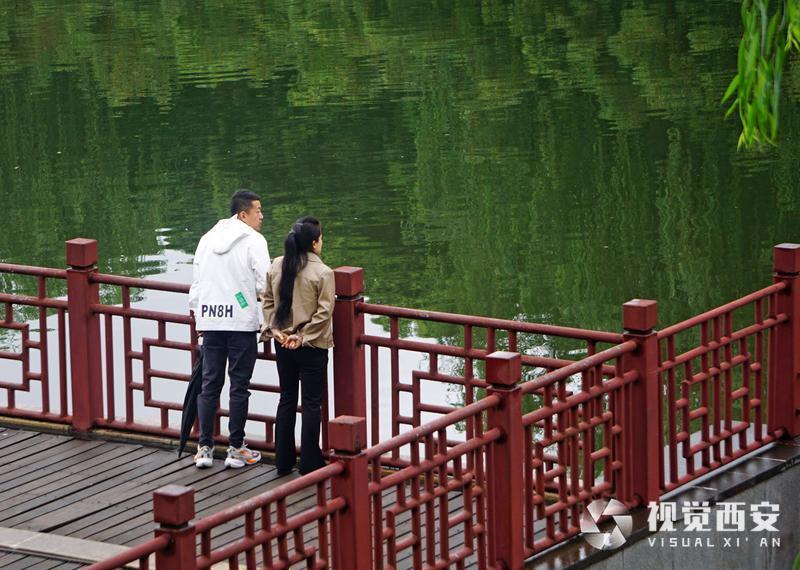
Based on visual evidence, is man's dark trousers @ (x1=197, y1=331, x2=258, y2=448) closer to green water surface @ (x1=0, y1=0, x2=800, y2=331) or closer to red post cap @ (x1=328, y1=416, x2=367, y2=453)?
red post cap @ (x1=328, y1=416, x2=367, y2=453)

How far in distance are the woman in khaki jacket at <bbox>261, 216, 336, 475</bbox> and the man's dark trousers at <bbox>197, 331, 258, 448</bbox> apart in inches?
10.6

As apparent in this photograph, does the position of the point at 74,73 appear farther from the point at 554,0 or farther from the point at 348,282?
the point at 348,282

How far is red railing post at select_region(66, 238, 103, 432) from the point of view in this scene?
9.16 m

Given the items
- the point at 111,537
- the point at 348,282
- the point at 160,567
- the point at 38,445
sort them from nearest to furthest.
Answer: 1. the point at 160,567
2. the point at 111,537
3. the point at 348,282
4. the point at 38,445

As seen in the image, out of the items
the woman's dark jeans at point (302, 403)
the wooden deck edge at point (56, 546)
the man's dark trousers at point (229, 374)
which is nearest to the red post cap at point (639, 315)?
the woman's dark jeans at point (302, 403)

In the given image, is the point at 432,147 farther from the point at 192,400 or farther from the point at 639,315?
the point at 639,315

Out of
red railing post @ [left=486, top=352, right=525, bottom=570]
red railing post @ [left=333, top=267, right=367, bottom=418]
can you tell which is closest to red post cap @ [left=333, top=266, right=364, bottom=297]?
red railing post @ [left=333, top=267, right=367, bottom=418]

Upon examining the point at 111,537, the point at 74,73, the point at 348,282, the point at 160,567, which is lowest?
the point at 111,537

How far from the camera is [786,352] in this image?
902 centimetres

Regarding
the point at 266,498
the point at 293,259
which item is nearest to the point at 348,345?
the point at 293,259

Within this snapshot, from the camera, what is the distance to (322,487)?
244 inches

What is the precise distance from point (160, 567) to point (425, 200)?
17293 millimetres

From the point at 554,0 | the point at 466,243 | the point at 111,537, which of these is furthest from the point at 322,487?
the point at 554,0

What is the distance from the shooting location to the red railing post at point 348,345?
8.56m
